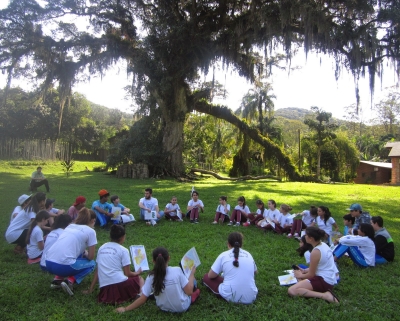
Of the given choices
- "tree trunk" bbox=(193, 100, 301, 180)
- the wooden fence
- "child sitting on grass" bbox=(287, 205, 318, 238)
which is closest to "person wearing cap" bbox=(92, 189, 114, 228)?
"child sitting on grass" bbox=(287, 205, 318, 238)

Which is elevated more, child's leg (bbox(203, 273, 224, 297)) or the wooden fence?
the wooden fence

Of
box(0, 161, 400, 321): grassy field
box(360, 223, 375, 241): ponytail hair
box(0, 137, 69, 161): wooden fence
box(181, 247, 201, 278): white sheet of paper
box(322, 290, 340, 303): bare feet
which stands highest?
box(0, 137, 69, 161): wooden fence

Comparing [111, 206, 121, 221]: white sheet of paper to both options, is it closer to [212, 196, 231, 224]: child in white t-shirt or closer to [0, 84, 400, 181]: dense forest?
[212, 196, 231, 224]: child in white t-shirt

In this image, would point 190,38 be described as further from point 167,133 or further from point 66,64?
point 66,64

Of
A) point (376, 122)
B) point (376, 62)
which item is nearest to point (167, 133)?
point (376, 62)

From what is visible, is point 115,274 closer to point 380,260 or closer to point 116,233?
point 116,233

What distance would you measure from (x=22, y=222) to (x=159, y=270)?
11.1 feet

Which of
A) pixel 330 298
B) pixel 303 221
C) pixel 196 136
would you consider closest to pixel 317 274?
pixel 330 298

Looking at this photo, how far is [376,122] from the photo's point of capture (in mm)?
55594

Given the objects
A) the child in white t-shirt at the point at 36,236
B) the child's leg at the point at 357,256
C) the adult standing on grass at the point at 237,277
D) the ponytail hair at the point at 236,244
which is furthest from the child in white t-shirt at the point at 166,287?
the child's leg at the point at 357,256

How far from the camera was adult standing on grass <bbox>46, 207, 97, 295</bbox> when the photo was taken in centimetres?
406

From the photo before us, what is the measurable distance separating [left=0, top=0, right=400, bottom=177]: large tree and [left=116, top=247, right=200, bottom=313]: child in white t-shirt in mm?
14665

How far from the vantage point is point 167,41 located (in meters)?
18.5

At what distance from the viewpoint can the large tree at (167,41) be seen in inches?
621
